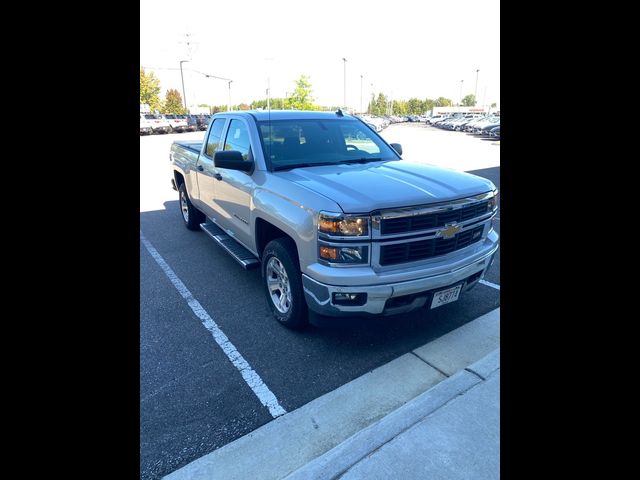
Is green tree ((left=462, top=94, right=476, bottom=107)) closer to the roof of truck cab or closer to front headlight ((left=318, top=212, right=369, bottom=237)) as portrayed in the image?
the roof of truck cab

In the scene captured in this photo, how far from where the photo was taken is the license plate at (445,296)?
3.07 metres

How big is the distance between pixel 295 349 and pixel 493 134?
112 feet

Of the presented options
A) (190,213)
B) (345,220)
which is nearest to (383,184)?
(345,220)

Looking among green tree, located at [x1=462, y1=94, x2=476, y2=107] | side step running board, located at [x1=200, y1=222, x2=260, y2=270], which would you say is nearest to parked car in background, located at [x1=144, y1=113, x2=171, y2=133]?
side step running board, located at [x1=200, y1=222, x2=260, y2=270]

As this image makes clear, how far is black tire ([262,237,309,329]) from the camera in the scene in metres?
3.25

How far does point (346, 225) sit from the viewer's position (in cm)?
277

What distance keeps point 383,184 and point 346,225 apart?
59cm

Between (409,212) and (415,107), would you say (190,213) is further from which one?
(415,107)

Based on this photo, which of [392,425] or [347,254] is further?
[347,254]
